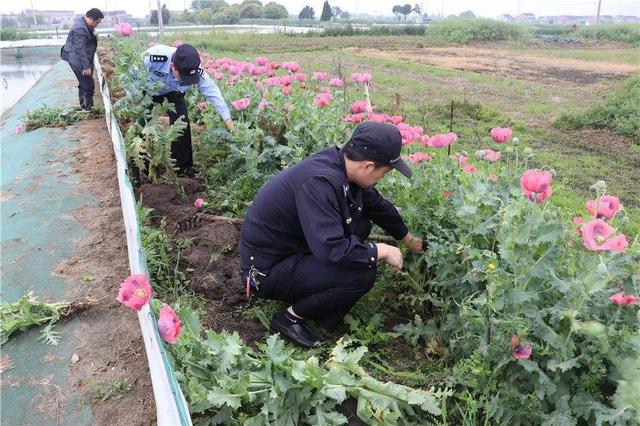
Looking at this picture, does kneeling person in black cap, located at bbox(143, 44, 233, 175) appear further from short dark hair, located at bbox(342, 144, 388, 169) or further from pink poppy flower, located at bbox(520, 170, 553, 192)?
pink poppy flower, located at bbox(520, 170, 553, 192)

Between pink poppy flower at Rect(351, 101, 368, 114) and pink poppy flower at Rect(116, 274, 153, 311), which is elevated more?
pink poppy flower at Rect(351, 101, 368, 114)

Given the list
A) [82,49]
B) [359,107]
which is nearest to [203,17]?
[82,49]

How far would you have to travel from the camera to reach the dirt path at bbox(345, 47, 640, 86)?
1639cm

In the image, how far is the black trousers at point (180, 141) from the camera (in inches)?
197

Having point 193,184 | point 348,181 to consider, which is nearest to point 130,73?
point 193,184

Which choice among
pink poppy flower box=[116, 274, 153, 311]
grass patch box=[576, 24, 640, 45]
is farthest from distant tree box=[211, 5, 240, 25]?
pink poppy flower box=[116, 274, 153, 311]

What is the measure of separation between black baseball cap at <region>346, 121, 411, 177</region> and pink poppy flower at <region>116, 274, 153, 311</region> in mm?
1136

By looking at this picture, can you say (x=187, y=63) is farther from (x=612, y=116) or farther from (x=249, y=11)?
(x=249, y=11)

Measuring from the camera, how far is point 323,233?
8.29 feet

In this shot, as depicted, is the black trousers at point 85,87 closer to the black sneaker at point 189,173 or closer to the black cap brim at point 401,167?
the black sneaker at point 189,173

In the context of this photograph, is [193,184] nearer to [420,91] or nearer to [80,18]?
[80,18]

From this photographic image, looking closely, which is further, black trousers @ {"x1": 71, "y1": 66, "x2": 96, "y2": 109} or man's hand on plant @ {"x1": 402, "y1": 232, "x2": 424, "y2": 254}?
black trousers @ {"x1": 71, "y1": 66, "x2": 96, "y2": 109}

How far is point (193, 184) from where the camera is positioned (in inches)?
187

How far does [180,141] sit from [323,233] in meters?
2.87
